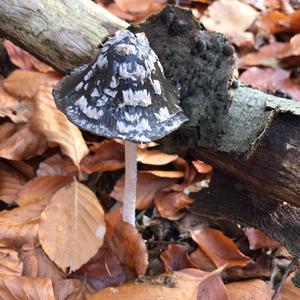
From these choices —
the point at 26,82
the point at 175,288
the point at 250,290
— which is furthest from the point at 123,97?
the point at 26,82

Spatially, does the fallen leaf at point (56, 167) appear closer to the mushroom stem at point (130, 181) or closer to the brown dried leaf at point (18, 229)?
the brown dried leaf at point (18, 229)

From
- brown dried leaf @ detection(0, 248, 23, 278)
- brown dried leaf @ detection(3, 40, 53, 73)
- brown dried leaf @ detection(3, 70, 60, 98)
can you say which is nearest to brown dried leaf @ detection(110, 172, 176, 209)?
brown dried leaf @ detection(0, 248, 23, 278)

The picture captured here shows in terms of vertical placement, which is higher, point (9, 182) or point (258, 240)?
point (258, 240)

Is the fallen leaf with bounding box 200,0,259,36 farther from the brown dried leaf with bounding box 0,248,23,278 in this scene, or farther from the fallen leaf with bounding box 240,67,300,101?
the brown dried leaf with bounding box 0,248,23,278

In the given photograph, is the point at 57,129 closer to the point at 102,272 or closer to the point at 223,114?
the point at 102,272

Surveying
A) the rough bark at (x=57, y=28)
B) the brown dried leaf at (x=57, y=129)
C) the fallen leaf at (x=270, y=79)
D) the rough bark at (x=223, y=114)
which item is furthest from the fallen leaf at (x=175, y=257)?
the fallen leaf at (x=270, y=79)

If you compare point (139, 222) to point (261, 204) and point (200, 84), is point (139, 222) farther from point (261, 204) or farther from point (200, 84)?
point (200, 84)

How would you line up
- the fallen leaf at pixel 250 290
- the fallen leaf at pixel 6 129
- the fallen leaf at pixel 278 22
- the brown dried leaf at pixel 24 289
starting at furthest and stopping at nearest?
the fallen leaf at pixel 278 22 < the fallen leaf at pixel 6 129 < the fallen leaf at pixel 250 290 < the brown dried leaf at pixel 24 289
